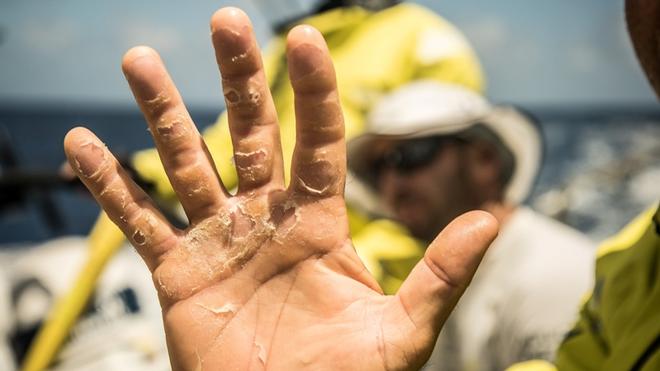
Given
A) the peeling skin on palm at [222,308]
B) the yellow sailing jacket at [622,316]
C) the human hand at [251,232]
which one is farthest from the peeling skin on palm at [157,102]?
the yellow sailing jacket at [622,316]

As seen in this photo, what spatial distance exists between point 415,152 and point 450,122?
0.52 feet

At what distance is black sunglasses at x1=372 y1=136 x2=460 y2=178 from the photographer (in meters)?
2.72

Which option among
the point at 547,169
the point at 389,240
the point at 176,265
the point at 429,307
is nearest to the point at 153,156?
the point at 389,240

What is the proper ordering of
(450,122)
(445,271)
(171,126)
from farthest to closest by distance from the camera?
(450,122) < (171,126) < (445,271)

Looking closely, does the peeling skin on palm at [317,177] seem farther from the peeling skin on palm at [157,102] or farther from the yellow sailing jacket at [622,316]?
the yellow sailing jacket at [622,316]

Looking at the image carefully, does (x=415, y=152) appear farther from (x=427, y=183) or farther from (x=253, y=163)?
(x=253, y=163)

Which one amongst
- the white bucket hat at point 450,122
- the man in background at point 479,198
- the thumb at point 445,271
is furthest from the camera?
the white bucket hat at point 450,122

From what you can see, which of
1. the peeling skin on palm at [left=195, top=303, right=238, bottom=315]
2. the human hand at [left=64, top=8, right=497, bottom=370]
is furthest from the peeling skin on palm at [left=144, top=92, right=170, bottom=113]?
the peeling skin on palm at [left=195, top=303, right=238, bottom=315]

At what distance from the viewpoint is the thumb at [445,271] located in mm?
993

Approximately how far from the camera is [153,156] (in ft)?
9.91

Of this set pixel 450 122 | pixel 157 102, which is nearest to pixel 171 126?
pixel 157 102

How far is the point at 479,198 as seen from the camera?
9.10 feet

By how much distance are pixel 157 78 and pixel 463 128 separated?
1.76 m

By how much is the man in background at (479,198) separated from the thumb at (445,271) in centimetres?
137
